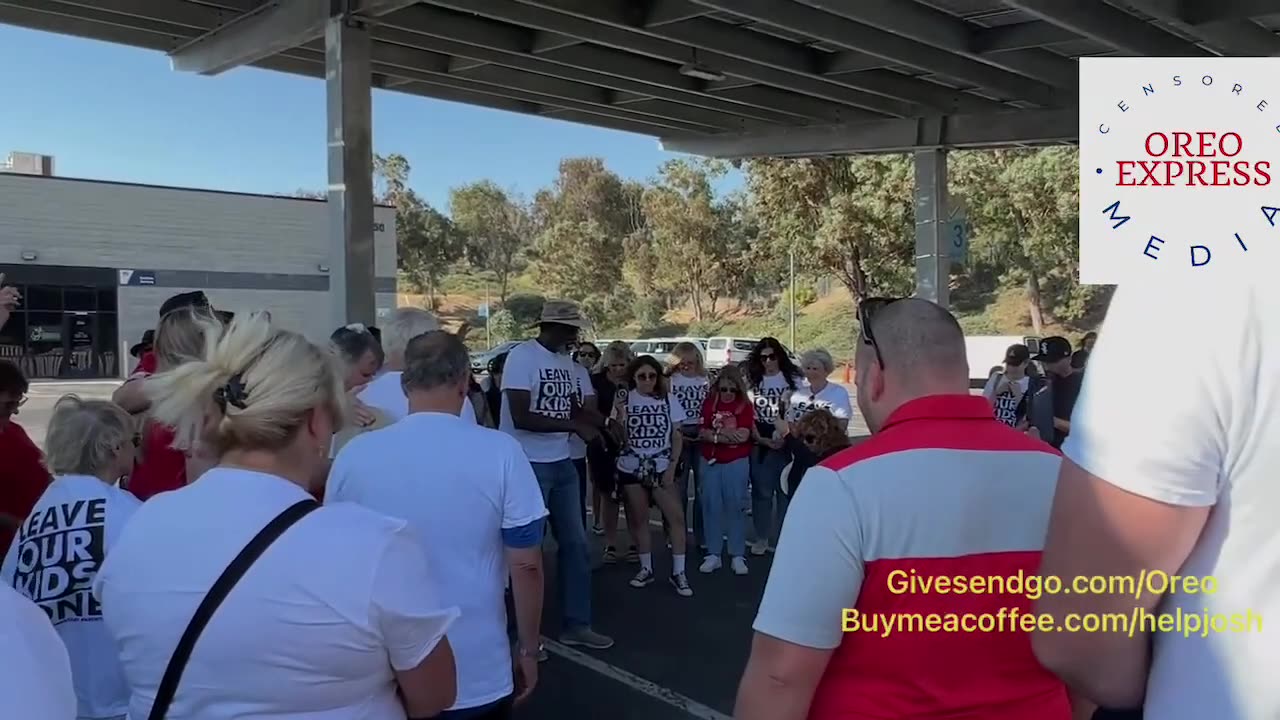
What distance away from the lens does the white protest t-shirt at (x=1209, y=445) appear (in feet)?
3.85

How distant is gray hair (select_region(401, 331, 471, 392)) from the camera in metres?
2.79

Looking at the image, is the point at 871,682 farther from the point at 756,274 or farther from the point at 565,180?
the point at 565,180

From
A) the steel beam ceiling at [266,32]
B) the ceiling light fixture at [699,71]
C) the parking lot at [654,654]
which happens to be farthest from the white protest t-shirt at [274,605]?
the ceiling light fixture at [699,71]

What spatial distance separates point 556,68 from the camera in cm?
1049

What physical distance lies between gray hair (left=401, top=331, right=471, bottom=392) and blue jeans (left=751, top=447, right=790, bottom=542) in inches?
200

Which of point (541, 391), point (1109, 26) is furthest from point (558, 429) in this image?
point (1109, 26)

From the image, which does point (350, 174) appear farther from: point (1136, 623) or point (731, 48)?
point (1136, 623)

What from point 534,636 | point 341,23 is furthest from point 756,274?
point 534,636

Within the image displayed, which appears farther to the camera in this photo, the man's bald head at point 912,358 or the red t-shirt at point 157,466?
the red t-shirt at point 157,466

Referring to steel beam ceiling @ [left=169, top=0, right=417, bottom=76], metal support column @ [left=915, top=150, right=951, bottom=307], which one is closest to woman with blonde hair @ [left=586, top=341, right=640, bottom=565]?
steel beam ceiling @ [left=169, top=0, right=417, bottom=76]

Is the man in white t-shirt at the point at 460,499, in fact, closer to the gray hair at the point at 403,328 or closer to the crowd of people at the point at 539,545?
the crowd of people at the point at 539,545

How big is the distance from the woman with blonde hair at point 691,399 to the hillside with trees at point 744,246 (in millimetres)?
8189

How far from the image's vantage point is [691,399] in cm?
746

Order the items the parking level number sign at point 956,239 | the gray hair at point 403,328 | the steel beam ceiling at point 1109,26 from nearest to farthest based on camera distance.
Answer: the gray hair at point 403,328 < the steel beam ceiling at point 1109,26 < the parking level number sign at point 956,239
